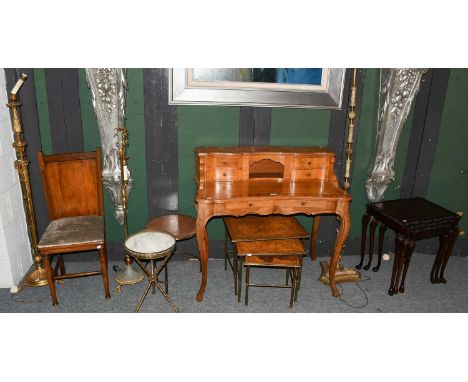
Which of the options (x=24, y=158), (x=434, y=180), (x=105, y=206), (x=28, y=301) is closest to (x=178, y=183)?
(x=105, y=206)

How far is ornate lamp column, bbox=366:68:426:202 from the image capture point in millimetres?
3867

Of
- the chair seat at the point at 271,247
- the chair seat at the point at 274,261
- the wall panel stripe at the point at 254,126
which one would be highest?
the wall panel stripe at the point at 254,126

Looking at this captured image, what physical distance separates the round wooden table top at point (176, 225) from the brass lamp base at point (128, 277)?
1.55 ft

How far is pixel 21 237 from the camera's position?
400cm

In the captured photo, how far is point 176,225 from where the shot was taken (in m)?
3.93

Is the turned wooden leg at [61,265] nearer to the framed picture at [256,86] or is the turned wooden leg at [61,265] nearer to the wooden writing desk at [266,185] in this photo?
the wooden writing desk at [266,185]

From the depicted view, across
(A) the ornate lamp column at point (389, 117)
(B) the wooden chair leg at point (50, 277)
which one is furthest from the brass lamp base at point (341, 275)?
(B) the wooden chair leg at point (50, 277)

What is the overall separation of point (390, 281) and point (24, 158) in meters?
3.67

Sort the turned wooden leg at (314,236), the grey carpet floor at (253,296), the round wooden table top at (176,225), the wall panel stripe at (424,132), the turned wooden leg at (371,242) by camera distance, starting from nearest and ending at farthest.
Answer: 1. the grey carpet floor at (253,296)
2. the round wooden table top at (176,225)
3. the wall panel stripe at (424,132)
4. the turned wooden leg at (371,242)
5. the turned wooden leg at (314,236)

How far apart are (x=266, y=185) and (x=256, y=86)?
933 millimetres

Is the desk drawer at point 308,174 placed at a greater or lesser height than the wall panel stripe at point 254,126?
lesser

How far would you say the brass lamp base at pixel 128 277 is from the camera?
3.88 metres

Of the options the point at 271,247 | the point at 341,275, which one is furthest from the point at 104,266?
the point at 341,275

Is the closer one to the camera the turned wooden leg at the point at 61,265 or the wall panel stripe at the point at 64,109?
the wall panel stripe at the point at 64,109
